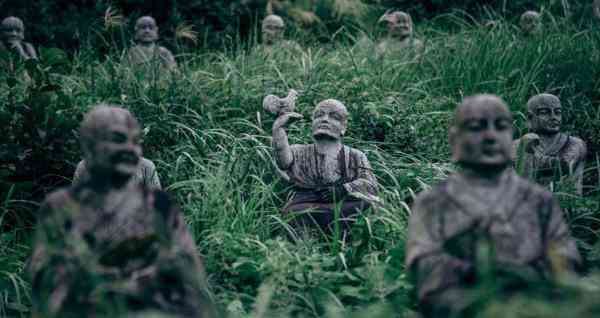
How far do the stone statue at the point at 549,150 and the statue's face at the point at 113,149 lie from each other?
3.21 meters

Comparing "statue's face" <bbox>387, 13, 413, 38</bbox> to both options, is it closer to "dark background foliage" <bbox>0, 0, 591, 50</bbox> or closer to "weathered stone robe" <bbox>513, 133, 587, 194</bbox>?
"dark background foliage" <bbox>0, 0, 591, 50</bbox>

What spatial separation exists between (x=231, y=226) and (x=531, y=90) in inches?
152

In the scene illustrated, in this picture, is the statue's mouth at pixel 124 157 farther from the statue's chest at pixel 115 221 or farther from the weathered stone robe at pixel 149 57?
the weathered stone robe at pixel 149 57

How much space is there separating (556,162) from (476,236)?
284 centimetres

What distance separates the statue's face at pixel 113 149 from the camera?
287 cm

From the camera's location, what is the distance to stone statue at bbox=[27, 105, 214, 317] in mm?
2756

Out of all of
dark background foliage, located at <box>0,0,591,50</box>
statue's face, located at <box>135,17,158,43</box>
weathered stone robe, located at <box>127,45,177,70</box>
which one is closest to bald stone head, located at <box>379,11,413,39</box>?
dark background foliage, located at <box>0,0,591,50</box>

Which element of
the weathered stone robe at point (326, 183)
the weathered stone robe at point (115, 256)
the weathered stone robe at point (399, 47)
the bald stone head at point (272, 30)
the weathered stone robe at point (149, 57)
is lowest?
the weathered stone robe at point (326, 183)

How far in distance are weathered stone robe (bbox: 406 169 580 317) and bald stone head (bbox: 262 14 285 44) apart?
657 cm

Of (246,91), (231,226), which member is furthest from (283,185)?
(246,91)

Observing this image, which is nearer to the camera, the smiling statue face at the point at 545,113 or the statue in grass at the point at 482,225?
the statue in grass at the point at 482,225

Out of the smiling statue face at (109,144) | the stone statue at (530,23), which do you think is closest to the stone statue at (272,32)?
the stone statue at (530,23)

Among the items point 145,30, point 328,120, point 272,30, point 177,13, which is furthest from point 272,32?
point 328,120

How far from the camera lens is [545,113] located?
546cm
